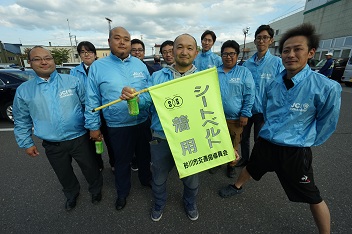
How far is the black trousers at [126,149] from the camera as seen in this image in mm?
2137

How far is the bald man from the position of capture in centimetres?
196

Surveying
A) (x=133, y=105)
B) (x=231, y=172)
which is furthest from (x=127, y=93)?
(x=231, y=172)

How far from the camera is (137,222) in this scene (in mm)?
2090

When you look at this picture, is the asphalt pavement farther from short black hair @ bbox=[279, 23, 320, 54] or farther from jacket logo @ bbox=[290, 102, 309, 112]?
short black hair @ bbox=[279, 23, 320, 54]

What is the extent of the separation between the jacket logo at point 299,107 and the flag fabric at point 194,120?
2.07ft

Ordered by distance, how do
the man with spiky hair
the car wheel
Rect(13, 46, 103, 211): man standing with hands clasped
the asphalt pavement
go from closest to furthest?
Rect(13, 46, 103, 211): man standing with hands clasped → the asphalt pavement → the man with spiky hair → the car wheel

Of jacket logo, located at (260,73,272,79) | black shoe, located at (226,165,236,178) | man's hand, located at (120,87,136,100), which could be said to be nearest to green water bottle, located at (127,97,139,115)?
man's hand, located at (120,87,136,100)

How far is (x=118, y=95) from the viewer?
78.3 inches

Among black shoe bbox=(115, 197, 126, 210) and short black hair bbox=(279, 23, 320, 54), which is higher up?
short black hair bbox=(279, 23, 320, 54)

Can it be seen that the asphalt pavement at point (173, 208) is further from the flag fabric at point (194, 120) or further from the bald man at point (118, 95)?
the flag fabric at point (194, 120)

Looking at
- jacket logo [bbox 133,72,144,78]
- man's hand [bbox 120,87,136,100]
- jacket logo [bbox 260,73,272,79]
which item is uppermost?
jacket logo [bbox 133,72,144,78]

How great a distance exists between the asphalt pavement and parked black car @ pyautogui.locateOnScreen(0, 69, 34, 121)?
3.16 m

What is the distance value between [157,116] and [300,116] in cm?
130

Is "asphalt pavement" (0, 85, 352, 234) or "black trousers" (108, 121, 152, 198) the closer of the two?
"asphalt pavement" (0, 85, 352, 234)
